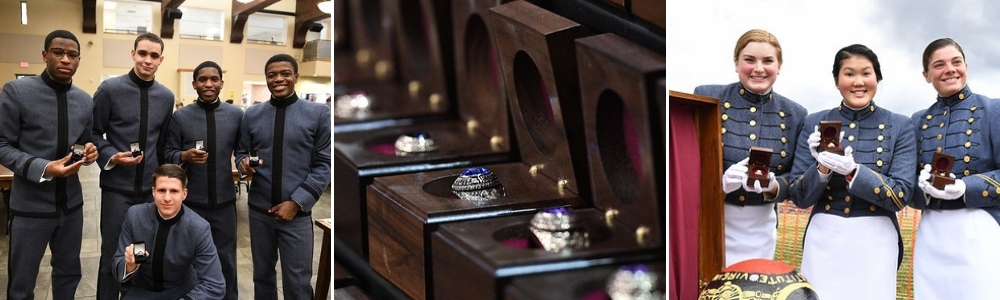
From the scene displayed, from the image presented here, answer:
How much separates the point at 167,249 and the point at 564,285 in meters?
0.94

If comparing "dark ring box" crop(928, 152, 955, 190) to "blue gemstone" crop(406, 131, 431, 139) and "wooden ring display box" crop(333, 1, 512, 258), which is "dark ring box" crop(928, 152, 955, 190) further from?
"blue gemstone" crop(406, 131, 431, 139)

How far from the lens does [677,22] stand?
7.73 ft

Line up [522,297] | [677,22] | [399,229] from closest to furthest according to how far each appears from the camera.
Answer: [399,229]
[522,297]
[677,22]

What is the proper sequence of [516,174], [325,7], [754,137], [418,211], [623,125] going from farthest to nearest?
[754,137] → [325,7] → [623,125] → [516,174] → [418,211]

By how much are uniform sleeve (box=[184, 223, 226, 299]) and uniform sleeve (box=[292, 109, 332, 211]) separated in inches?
9.5

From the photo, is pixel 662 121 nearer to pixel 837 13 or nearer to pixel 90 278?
pixel 837 13

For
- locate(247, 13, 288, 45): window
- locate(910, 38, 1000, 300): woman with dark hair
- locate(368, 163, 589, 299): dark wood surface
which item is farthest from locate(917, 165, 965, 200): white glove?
locate(247, 13, 288, 45): window

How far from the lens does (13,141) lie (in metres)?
1.86

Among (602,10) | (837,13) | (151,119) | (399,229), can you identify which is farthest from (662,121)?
(151,119)

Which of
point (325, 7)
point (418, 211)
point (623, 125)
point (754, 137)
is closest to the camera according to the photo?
point (418, 211)

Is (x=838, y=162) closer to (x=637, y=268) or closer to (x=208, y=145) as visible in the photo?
(x=637, y=268)

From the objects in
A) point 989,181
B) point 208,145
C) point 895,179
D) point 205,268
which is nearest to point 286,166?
point 208,145

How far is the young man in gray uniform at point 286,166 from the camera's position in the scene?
1943 mm

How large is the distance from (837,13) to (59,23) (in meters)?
2.06
